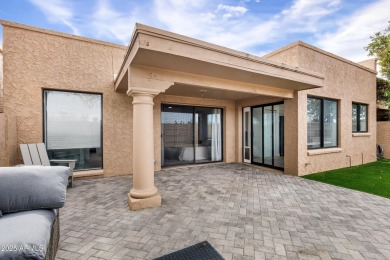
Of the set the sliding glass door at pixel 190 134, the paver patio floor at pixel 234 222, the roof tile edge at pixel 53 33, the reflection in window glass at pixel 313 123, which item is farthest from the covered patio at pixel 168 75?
the sliding glass door at pixel 190 134

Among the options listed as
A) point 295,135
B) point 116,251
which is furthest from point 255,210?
point 295,135

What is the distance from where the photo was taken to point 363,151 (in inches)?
344

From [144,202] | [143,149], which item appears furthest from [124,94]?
[144,202]

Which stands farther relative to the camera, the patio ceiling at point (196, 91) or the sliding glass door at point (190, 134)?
the sliding glass door at point (190, 134)

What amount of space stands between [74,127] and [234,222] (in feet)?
17.8

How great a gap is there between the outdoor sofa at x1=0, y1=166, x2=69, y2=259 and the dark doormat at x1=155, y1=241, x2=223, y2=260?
125 cm

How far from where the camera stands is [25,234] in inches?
61.6

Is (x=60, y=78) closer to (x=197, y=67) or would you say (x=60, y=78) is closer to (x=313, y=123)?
(x=197, y=67)

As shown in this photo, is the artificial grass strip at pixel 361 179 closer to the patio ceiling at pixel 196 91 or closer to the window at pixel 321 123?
the window at pixel 321 123

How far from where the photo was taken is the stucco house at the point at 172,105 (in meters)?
3.90

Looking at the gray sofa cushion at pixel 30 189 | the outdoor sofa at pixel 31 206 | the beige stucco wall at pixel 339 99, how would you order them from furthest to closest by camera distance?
the beige stucco wall at pixel 339 99, the gray sofa cushion at pixel 30 189, the outdoor sofa at pixel 31 206

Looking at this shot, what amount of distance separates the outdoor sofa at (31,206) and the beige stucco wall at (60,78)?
4.06m

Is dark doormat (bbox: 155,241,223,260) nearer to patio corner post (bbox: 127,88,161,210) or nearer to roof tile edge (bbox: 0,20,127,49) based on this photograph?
patio corner post (bbox: 127,88,161,210)

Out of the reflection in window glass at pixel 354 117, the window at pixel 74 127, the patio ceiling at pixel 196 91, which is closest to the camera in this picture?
the window at pixel 74 127
